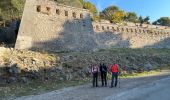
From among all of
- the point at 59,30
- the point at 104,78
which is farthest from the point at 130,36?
the point at 104,78

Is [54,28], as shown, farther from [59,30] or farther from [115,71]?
[115,71]

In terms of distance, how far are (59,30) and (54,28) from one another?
0.64 m

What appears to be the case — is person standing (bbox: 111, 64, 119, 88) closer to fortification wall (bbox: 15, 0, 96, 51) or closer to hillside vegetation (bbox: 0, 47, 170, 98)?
hillside vegetation (bbox: 0, 47, 170, 98)

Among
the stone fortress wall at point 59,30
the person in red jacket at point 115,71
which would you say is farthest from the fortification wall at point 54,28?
the person in red jacket at point 115,71

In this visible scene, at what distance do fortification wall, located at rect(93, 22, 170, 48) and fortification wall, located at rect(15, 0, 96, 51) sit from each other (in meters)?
5.13

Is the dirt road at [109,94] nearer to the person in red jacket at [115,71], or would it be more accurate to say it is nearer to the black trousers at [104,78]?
the person in red jacket at [115,71]

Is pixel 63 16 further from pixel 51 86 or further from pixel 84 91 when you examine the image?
pixel 84 91

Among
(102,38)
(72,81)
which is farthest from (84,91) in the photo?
(102,38)

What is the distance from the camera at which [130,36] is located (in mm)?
56000

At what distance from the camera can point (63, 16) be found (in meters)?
41.4

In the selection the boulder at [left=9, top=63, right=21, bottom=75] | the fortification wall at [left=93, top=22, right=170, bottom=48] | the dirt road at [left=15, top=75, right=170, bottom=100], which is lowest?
the dirt road at [left=15, top=75, right=170, bottom=100]

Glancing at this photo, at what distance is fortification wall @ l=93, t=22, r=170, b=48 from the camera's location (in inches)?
1948

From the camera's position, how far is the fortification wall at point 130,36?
1948 inches

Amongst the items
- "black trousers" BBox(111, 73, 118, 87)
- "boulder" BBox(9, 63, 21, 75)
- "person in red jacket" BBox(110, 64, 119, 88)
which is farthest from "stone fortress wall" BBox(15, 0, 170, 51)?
"person in red jacket" BBox(110, 64, 119, 88)
